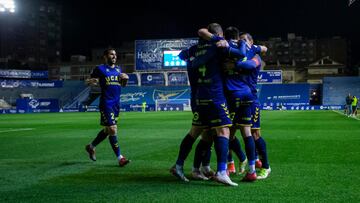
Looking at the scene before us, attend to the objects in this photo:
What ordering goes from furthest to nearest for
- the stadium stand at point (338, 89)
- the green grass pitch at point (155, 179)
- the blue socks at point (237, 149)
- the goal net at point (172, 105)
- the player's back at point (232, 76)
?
the stadium stand at point (338, 89), the goal net at point (172, 105), the blue socks at point (237, 149), the player's back at point (232, 76), the green grass pitch at point (155, 179)

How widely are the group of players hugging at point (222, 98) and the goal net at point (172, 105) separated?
1844 inches

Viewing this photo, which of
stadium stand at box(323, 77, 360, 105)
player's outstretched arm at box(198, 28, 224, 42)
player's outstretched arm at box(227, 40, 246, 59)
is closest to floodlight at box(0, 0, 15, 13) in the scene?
player's outstretched arm at box(198, 28, 224, 42)

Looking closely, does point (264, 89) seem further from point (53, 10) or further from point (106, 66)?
point (53, 10)

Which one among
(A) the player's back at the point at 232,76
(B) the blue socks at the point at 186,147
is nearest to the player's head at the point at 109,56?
(B) the blue socks at the point at 186,147

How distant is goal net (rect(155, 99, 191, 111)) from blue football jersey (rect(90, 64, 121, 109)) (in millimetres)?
45037

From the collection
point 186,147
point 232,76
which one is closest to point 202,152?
point 186,147

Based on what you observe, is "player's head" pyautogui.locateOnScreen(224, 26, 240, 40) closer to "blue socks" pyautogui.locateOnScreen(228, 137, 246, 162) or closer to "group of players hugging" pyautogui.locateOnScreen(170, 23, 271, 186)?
"group of players hugging" pyautogui.locateOnScreen(170, 23, 271, 186)

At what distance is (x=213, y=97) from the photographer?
6098 millimetres

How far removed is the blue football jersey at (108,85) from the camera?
27.9 ft

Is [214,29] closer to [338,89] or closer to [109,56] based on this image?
[109,56]

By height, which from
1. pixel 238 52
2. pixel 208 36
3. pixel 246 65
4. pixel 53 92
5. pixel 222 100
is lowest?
pixel 53 92

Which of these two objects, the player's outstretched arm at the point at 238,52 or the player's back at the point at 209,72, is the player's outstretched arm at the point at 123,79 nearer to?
the player's back at the point at 209,72

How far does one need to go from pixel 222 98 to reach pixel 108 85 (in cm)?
316

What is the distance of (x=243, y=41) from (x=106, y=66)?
11.0 feet
